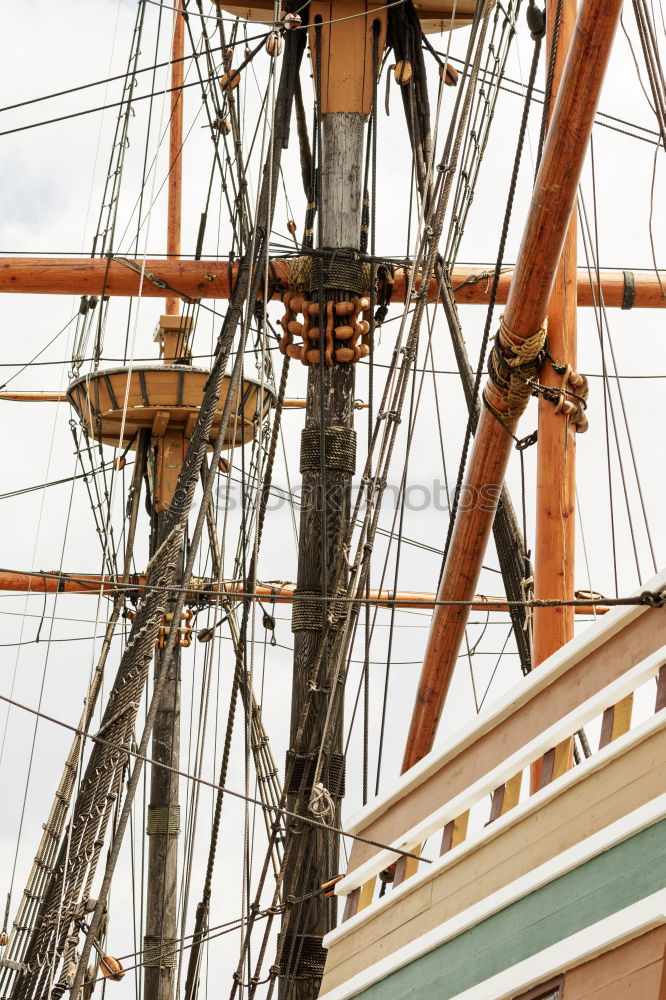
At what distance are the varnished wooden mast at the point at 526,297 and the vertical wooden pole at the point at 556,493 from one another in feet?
0.72

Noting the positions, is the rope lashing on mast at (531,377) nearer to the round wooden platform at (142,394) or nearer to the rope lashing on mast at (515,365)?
the rope lashing on mast at (515,365)

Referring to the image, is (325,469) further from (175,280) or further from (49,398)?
(49,398)

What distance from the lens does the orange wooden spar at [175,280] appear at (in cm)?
1074

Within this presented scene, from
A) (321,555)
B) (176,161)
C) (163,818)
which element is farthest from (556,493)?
(176,161)

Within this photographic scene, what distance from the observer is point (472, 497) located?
6.46m

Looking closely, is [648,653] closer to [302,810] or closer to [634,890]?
[634,890]

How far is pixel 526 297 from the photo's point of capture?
5.94 m

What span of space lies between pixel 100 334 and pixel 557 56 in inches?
290

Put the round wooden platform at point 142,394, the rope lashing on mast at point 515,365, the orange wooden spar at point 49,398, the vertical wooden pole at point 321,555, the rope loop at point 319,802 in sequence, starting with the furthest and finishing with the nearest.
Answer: the orange wooden spar at point 49,398, the round wooden platform at point 142,394, the vertical wooden pole at point 321,555, the rope lashing on mast at point 515,365, the rope loop at point 319,802

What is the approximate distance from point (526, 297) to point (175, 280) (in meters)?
5.50

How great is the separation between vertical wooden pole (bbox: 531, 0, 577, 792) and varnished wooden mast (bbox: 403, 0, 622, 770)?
0.22 metres

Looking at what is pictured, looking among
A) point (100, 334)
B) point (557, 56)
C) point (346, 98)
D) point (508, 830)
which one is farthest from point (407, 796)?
point (100, 334)

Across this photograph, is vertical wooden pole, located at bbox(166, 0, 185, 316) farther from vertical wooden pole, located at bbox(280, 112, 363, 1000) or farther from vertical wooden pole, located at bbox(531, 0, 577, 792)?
vertical wooden pole, located at bbox(531, 0, 577, 792)

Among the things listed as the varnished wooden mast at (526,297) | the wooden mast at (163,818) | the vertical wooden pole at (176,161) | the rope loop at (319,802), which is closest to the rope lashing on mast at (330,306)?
the varnished wooden mast at (526,297)
